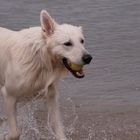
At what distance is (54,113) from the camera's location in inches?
284

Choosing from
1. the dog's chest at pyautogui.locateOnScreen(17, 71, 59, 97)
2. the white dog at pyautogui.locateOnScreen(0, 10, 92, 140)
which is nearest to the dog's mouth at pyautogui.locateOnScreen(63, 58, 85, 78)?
the white dog at pyautogui.locateOnScreen(0, 10, 92, 140)

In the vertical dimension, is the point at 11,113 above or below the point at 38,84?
below

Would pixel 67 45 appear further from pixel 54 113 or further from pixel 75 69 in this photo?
pixel 54 113

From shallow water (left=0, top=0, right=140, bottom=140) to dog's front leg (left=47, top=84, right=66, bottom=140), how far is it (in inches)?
25.2

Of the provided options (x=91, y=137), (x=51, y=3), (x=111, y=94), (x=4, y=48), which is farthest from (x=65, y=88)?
(x=51, y=3)

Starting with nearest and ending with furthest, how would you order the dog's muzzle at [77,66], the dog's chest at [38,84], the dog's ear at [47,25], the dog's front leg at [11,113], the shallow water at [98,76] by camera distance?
the dog's muzzle at [77,66] → the dog's ear at [47,25] → the dog's chest at [38,84] → the dog's front leg at [11,113] → the shallow water at [98,76]

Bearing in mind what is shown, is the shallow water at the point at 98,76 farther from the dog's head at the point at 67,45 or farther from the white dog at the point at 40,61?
the dog's head at the point at 67,45

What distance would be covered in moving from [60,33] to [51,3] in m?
8.04

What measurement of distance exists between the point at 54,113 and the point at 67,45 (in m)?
0.98

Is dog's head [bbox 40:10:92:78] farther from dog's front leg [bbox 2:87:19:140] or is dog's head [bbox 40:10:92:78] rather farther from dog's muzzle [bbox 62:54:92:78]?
dog's front leg [bbox 2:87:19:140]

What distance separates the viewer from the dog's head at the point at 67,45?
6500 mm

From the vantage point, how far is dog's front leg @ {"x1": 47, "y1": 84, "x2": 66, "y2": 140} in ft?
23.3

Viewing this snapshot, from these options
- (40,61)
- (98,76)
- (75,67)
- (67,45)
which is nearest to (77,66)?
(75,67)

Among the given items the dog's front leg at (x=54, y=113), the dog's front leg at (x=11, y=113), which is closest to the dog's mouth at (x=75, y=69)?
the dog's front leg at (x=54, y=113)
